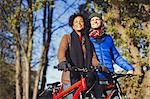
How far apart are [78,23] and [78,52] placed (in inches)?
18.5

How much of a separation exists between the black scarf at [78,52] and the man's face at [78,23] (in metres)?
0.10

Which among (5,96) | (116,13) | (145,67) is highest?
(116,13)

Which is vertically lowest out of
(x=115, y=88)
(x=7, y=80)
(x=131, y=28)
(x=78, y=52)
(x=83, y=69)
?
(x=7, y=80)

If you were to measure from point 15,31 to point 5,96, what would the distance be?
74.7 ft

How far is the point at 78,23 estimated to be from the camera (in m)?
6.05

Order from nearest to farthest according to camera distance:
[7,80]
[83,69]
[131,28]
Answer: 1. [83,69]
2. [131,28]
3. [7,80]

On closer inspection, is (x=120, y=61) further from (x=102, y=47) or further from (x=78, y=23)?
(x=78, y=23)

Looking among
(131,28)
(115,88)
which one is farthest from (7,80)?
(115,88)

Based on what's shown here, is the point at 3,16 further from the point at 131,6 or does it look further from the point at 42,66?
the point at 131,6

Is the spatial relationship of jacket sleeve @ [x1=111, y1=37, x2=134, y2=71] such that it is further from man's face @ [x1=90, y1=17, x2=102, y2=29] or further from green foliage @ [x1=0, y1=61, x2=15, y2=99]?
green foliage @ [x1=0, y1=61, x2=15, y2=99]

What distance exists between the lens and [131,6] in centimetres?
1406

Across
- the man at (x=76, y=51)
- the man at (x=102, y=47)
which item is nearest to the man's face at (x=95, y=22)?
the man at (x=102, y=47)

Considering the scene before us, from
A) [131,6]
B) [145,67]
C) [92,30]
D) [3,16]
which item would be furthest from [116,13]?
[3,16]

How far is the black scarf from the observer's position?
5.84 metres
